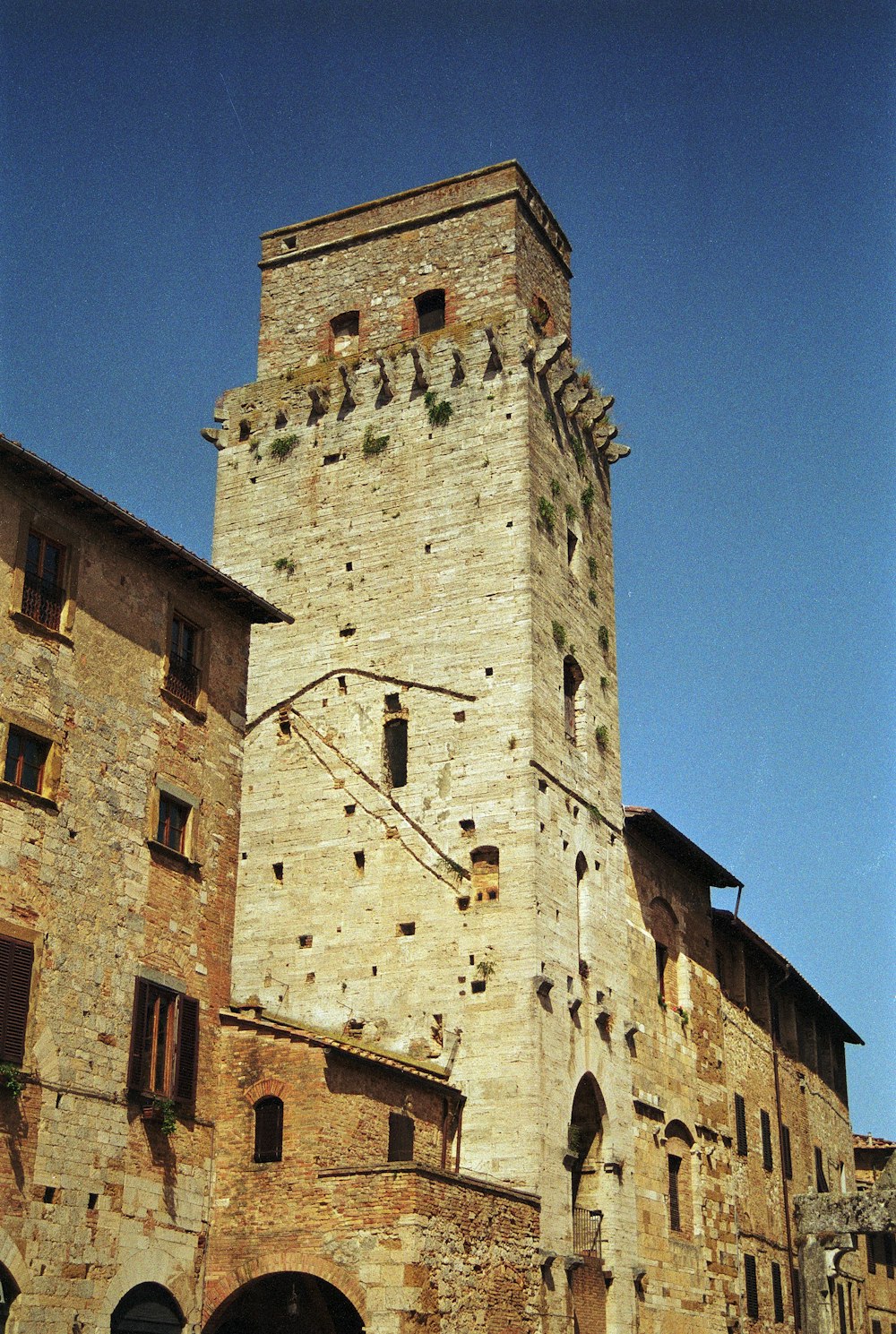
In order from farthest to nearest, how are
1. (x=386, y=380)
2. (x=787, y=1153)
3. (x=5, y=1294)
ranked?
(x=787, y=1153)
(x=386, y=380)
(x=5, y=1294)

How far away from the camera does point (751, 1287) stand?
109 ft

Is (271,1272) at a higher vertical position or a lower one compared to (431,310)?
lower

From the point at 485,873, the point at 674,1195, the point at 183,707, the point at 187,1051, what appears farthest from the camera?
the point at 674,1195

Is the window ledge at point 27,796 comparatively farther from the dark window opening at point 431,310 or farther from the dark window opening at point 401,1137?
the dark window opening at point 431,310

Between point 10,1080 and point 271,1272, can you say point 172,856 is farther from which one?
point 271,1272

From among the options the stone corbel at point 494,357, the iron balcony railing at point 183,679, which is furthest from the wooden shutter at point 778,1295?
the iron balcony railing at point 183,679

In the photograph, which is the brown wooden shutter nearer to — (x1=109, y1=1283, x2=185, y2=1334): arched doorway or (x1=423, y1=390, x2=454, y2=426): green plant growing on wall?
(x1=423, y1=390, x2=454, y2=426): green plant growing on wall

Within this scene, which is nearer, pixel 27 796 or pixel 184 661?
pixel 27 796

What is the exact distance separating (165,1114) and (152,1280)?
6.69 feet

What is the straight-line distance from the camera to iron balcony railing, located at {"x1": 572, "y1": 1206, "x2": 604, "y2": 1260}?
26391 mm

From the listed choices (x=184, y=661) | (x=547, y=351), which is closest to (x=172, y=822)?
(x=184, y=661)

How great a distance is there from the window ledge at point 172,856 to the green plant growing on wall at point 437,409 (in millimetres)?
12443

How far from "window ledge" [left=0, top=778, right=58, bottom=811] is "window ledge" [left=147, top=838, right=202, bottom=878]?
6.35ft

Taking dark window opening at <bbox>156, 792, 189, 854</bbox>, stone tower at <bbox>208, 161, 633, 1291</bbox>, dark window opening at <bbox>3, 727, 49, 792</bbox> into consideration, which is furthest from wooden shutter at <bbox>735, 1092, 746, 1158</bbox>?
dark window opening at <bbox>3, 727, 49, 792</bbox>
